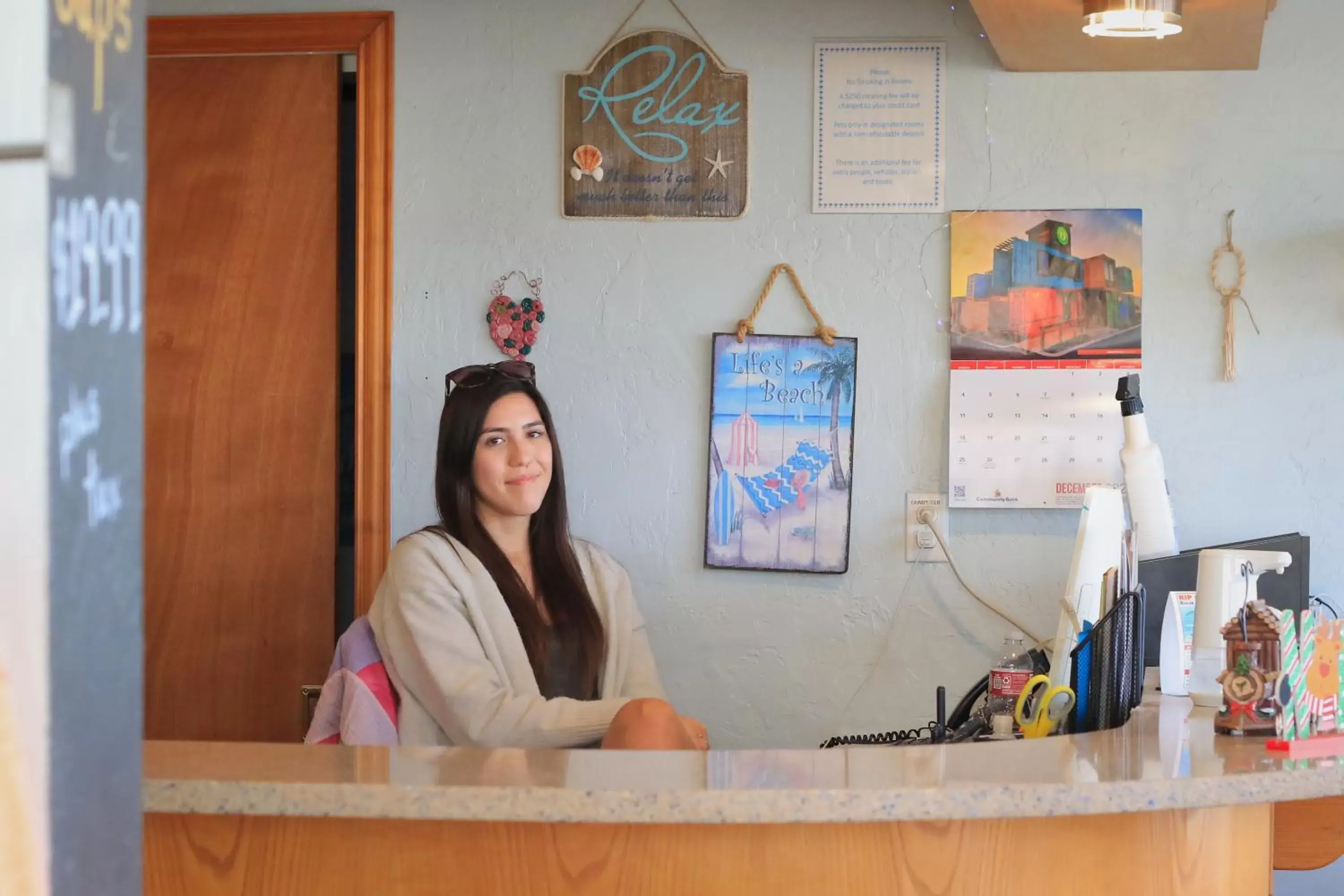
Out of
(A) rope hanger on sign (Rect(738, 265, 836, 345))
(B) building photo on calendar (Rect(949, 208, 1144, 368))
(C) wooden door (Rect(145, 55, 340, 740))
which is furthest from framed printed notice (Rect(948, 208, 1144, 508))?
(C) wooden door (Rect(145, 55, 340, 740))

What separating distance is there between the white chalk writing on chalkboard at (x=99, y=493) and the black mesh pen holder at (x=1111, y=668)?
123 cm

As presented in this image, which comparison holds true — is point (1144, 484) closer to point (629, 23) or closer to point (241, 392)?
point (629, 23)

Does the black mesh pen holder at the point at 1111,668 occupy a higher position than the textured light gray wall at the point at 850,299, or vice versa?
the textured light gray wall at the point at 850,299

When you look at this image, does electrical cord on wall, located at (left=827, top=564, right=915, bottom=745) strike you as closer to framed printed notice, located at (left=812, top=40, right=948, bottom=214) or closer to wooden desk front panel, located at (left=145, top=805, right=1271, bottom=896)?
framed printed notice, located at (left=812, top=40, right=948, bottom=214)

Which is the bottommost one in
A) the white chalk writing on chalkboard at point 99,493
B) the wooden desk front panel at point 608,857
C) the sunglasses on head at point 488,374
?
the wooden desk front panel at point 608,857

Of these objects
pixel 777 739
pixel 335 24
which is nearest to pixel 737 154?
pixel 335 24

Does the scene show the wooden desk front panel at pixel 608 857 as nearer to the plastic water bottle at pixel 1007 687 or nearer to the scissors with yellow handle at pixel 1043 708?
the scissors with yellow handle at pixel 1043 708

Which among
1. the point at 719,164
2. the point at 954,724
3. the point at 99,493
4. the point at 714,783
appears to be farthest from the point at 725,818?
the point at 719,164

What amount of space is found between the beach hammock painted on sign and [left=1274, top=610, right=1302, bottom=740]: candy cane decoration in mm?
1124

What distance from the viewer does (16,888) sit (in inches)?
29.4

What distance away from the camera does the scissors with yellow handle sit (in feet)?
5.85

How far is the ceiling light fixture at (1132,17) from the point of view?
206 cm

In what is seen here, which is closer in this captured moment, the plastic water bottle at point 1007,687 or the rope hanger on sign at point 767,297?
the plastic water bottle at point 1007,687

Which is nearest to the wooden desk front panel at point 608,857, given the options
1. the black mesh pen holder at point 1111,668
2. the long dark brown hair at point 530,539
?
the black mesh pen holder at point 1111,668
